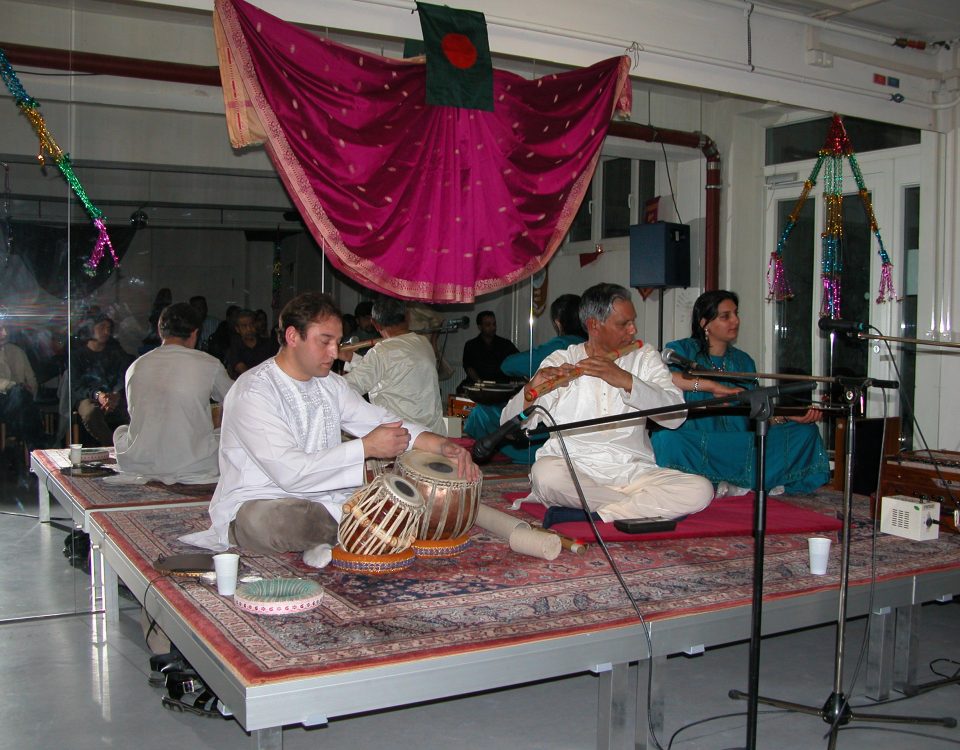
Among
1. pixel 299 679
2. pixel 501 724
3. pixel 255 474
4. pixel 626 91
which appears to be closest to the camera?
pixel 299 679

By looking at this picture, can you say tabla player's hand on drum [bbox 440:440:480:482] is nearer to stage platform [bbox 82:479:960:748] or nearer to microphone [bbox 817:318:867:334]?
stage platform [bbox 82:479:960:748]

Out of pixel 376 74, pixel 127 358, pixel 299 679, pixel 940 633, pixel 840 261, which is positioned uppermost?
pixel 376 74

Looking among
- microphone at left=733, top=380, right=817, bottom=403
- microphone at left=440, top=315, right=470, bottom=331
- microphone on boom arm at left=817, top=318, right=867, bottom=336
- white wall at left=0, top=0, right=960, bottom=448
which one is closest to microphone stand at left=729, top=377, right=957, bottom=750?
microphone on boom arm at left=817, top=318, right=867, bottom=336

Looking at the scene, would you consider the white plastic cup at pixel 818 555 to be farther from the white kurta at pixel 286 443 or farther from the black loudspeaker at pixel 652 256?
the black loudspeaker at pixel 652 256

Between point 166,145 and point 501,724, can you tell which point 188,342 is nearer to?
point 166,145

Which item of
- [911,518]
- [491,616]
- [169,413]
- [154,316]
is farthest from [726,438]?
[154,316]

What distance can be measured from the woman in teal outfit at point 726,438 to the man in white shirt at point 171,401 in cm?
234

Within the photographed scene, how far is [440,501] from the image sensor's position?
11.1ft

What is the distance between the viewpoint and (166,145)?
14.7 ft

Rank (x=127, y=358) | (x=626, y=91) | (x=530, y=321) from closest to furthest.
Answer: (x=127, y=358)
(x=626, y=91)
(x=530, y=321)

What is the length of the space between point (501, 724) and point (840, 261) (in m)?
4.84

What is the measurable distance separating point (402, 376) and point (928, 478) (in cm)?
266

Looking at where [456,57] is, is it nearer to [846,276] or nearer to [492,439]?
[492,439]

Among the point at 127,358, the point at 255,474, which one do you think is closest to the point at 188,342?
the point at 127,358
